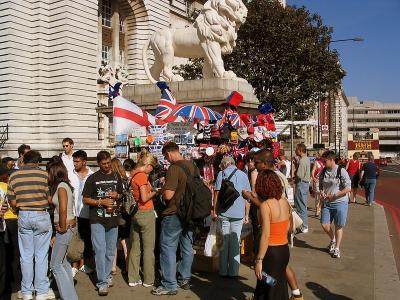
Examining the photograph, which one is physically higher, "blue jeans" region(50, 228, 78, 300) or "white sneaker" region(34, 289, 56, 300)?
"blue jeans" region(50, 228, 78, 300)

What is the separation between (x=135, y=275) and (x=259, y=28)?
20.3 metres

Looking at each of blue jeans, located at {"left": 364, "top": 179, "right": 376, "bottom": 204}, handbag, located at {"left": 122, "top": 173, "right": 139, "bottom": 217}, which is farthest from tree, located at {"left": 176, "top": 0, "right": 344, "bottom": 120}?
handbag, located at {"left": 122, "top": 173, "right": 139, "bottom": 217}

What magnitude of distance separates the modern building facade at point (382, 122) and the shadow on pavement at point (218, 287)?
449 ft

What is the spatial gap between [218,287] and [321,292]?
135 centimetres

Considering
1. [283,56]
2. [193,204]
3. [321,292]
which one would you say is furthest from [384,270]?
[283,56]

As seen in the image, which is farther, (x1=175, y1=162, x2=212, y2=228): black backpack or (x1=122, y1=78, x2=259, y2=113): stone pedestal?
(x1=122, y1=78, x2=259, y2=113): stone pedestal

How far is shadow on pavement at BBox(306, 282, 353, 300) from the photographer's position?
5.64 meters

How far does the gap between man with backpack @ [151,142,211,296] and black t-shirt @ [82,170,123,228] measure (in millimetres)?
646

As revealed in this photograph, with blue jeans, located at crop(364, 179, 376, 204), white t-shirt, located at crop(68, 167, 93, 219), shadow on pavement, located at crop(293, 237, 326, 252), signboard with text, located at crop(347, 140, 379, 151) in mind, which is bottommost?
shadow on pavement, located at crop(293, 237, 326, 252)

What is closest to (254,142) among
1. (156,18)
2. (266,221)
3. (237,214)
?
(237,214)

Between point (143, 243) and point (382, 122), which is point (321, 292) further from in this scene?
point (382, 122)

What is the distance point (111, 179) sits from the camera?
5.78 m

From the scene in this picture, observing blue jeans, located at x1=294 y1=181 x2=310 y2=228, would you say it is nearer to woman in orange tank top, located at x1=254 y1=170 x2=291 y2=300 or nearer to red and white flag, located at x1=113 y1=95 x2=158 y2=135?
red and white flag, located at x1=113 y1=95 x2=158 y2=135

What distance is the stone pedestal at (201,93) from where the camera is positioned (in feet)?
30.8
